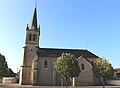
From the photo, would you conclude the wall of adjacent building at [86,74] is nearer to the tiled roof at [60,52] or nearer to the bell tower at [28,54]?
the tiled roof at [60,52]

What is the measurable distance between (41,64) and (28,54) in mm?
5867

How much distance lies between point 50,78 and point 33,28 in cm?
1791

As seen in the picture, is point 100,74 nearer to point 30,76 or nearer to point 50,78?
point 50,78

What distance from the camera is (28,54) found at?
2308 inches

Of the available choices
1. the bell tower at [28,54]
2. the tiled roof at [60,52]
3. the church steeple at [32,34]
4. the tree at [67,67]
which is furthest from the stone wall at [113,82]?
the church steeple at [32,34]

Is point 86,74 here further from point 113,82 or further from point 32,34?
point 32,34

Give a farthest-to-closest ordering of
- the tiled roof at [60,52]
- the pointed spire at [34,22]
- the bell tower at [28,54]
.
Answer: the pointed spire at [34,22], the tiled roof at [60,52], the bell tower at [28,54]

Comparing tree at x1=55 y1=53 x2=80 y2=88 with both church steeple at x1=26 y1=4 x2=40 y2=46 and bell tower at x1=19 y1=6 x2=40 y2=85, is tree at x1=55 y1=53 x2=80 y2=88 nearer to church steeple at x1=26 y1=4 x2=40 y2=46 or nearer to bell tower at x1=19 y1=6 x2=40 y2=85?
bell tower at x1=19 y1=6 x2=40 y2=85

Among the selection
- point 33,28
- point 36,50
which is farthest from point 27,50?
point 33,28

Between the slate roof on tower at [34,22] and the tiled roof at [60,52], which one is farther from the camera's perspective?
the slate roof on tower at [34,22]

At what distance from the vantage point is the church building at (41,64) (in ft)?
179

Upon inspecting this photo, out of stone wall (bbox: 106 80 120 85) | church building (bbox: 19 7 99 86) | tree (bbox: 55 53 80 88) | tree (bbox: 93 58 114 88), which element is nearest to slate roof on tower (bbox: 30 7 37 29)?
church building (bbox: 19 7 99 86)

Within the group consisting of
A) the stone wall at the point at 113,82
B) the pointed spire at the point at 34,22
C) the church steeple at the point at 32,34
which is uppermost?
the pointed spire at the point at 34,22

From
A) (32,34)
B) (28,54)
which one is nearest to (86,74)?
(28,54)
